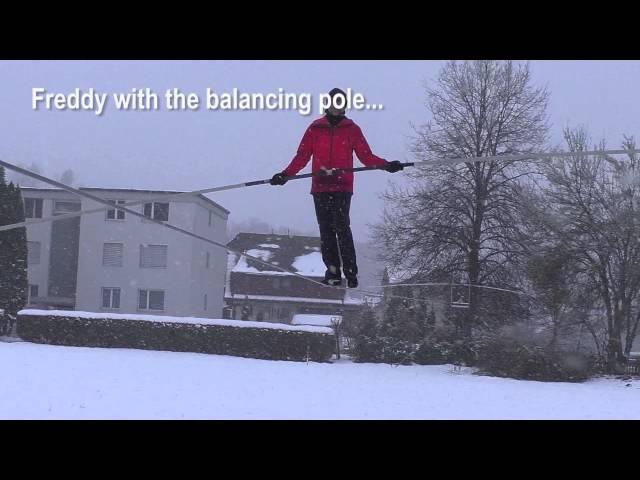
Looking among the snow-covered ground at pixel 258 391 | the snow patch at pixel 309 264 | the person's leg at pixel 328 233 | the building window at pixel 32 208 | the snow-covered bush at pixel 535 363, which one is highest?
the building window at pixel 32 208

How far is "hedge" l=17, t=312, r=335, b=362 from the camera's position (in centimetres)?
1895

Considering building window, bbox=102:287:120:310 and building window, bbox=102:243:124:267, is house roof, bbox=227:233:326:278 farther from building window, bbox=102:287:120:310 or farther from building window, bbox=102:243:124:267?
building window, bbox=102:287:120:310

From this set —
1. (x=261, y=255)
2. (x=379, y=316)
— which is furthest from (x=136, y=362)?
(x=261, y=255)

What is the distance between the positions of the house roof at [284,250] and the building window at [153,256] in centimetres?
281

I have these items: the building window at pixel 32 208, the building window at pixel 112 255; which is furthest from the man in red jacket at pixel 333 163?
the building window at pixel 112 255

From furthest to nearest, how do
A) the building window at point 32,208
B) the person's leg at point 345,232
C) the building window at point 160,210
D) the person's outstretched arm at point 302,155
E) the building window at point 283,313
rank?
1. the building window at point 283,313
2. the building window at point 32,208
3. the building window at point 160,210
4. the person's leg at point 345,232
5. the person's outstretched arm at point 302,155

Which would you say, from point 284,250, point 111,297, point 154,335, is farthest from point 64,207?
point 154,335

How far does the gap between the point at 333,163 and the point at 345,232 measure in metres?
0.64

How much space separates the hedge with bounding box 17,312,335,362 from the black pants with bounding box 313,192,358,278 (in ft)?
45.3

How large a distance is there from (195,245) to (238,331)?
10.0 m

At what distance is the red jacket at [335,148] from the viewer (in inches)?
174

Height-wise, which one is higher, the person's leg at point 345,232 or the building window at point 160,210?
the building window at point 160,210

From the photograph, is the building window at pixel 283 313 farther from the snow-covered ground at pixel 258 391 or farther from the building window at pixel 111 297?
the snow-covered ground at pixel 258 391

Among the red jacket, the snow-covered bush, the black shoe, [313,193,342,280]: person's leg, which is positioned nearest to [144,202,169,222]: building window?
the snow-covered bush
